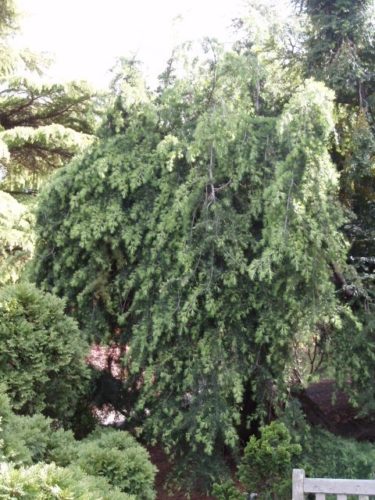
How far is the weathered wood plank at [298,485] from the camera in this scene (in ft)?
9.40

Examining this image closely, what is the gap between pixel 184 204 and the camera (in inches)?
175

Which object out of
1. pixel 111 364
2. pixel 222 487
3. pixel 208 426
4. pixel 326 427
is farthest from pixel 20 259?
pixel 222 487

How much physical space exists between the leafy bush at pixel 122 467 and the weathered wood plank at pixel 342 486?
976 millimetres

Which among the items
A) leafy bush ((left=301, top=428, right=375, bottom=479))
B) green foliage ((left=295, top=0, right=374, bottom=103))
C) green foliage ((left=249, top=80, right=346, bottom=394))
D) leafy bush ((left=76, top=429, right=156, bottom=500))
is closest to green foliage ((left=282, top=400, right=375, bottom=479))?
leafy bush ((left=301, top=428, right=375, bottom=479))

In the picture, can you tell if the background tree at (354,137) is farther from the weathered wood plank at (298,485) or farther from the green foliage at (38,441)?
the green foliage at (38,441)

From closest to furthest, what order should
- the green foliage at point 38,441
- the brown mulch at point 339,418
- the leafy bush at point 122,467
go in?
the green foliage at point 38,441
the leafy bush at point 122,467
the brown mulch at point 339,418

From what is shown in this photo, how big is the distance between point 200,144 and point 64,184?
1.52 meters

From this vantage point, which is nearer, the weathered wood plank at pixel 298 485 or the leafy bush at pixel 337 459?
the weathered wood plank at pixel 298 485

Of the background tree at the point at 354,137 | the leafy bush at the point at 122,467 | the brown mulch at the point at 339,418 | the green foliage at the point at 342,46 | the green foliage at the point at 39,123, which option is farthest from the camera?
the green foliage at the point at 39,123

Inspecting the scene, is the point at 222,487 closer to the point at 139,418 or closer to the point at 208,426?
the point at 208,426

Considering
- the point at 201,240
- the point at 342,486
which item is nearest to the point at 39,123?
the point at 201,240

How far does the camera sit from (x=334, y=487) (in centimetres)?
287

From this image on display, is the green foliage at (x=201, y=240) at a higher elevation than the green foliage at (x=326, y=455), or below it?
higher

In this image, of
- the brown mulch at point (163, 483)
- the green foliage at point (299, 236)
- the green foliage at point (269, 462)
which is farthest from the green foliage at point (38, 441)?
the brown mulch at point (163, 483)
